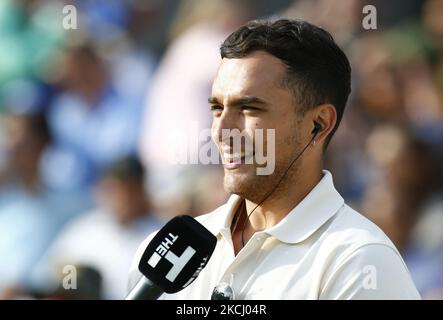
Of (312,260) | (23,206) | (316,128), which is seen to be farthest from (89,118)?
(312,260)

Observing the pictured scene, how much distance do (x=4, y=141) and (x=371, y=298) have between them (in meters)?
2.88

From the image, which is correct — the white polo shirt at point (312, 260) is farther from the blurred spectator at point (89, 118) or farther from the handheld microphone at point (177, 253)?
the blurred spectator at point (89, 118)

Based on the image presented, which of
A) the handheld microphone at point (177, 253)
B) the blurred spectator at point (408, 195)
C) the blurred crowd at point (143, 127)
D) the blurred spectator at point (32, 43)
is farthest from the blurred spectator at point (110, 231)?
the handheld microphone at point (177, 253)

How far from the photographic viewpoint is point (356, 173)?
356cm

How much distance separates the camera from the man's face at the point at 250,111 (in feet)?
6.46

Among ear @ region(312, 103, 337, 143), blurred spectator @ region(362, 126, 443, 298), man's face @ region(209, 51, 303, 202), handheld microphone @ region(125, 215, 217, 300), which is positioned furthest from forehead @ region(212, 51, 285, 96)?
blurred spectator @ region(362, 126, 443, 298)

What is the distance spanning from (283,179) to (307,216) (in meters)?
0.10

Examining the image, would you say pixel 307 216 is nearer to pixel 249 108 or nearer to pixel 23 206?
pixel 249 108

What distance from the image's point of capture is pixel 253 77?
198 centimetres

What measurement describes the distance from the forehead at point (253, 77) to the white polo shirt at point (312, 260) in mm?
266

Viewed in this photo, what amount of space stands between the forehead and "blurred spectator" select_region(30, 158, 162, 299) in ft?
6.06

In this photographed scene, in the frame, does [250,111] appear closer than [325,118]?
Yes
